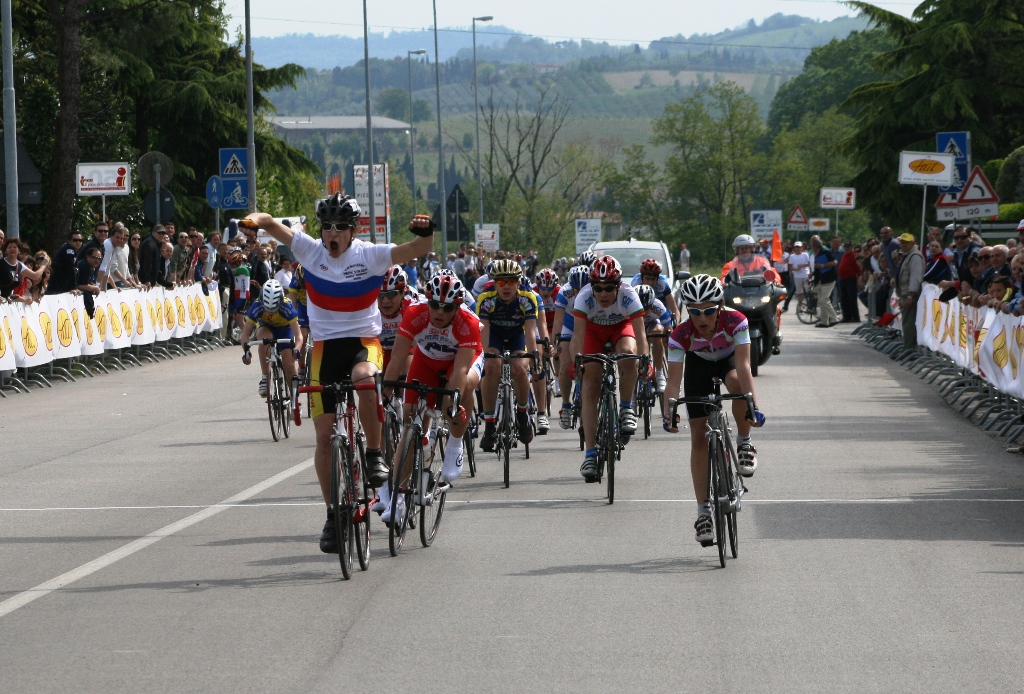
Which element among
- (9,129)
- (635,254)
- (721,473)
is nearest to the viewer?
(721,473)

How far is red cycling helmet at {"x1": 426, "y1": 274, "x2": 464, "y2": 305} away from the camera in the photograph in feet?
Answer: 33.1

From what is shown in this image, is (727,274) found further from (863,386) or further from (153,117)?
(153,117)

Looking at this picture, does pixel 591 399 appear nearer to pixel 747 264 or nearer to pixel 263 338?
pixel 263 338

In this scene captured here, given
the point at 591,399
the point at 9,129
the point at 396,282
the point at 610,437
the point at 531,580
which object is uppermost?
the point at 9,129

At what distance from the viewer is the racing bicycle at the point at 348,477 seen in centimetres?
851

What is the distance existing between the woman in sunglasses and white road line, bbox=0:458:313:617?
3.12 m

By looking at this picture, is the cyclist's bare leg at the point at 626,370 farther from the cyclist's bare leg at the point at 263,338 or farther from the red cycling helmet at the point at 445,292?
the cyclist's bare leg at the point at 263,338

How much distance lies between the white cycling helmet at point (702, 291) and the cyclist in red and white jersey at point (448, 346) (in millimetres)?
1389

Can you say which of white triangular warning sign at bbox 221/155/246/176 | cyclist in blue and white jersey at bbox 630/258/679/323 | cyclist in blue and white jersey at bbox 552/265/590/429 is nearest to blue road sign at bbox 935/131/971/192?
cyclist in blue and white jersey at bbox 630/258/679/323

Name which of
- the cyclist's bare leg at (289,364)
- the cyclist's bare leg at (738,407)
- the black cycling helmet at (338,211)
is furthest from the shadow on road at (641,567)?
the cyclist's bare leg at (289,364)

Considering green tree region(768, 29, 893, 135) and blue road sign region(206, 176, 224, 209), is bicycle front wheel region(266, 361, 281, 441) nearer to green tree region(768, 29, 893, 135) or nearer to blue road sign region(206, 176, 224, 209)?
blue road sign region(206, 176, 224, 209)

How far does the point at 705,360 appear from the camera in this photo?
31.6ft

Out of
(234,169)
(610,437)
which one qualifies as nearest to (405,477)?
(610,437)

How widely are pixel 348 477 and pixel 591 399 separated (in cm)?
414
